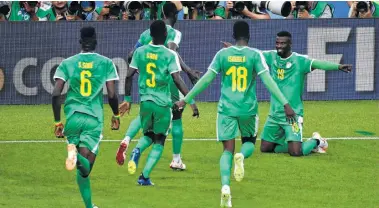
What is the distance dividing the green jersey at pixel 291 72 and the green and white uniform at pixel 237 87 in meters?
3.96

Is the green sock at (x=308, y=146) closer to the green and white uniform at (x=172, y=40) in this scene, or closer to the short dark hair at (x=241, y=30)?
the green and white uniform at (x=172, y=40)

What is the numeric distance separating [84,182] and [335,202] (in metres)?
3.39

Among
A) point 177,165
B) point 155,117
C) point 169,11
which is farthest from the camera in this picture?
point 177,165

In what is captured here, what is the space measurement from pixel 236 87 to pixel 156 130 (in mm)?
1710

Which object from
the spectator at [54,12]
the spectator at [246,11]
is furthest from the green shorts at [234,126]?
the spectator at [54,12]

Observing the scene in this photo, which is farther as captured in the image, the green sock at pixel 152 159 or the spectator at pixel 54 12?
the spectator at pixel 54 12

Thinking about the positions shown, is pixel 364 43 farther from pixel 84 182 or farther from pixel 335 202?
pixel 84 182

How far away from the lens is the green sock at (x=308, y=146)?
767 inches

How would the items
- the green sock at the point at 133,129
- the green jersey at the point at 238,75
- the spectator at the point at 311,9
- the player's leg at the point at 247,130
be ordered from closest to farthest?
the green jersey at the point at 238,75 → the player's leg at the point at 247,130 → the green sock at the point at 133,129 → the spectator at the point at 311,9

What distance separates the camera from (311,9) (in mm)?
27062

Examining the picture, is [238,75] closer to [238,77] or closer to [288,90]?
[238,77]

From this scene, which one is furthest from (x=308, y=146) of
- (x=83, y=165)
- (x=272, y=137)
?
(x=83, y=165)

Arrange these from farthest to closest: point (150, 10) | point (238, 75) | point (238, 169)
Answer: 1. point (150, 10)
2. point (238, 75)
3. point (238, 169)

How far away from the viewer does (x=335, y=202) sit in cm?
1534
